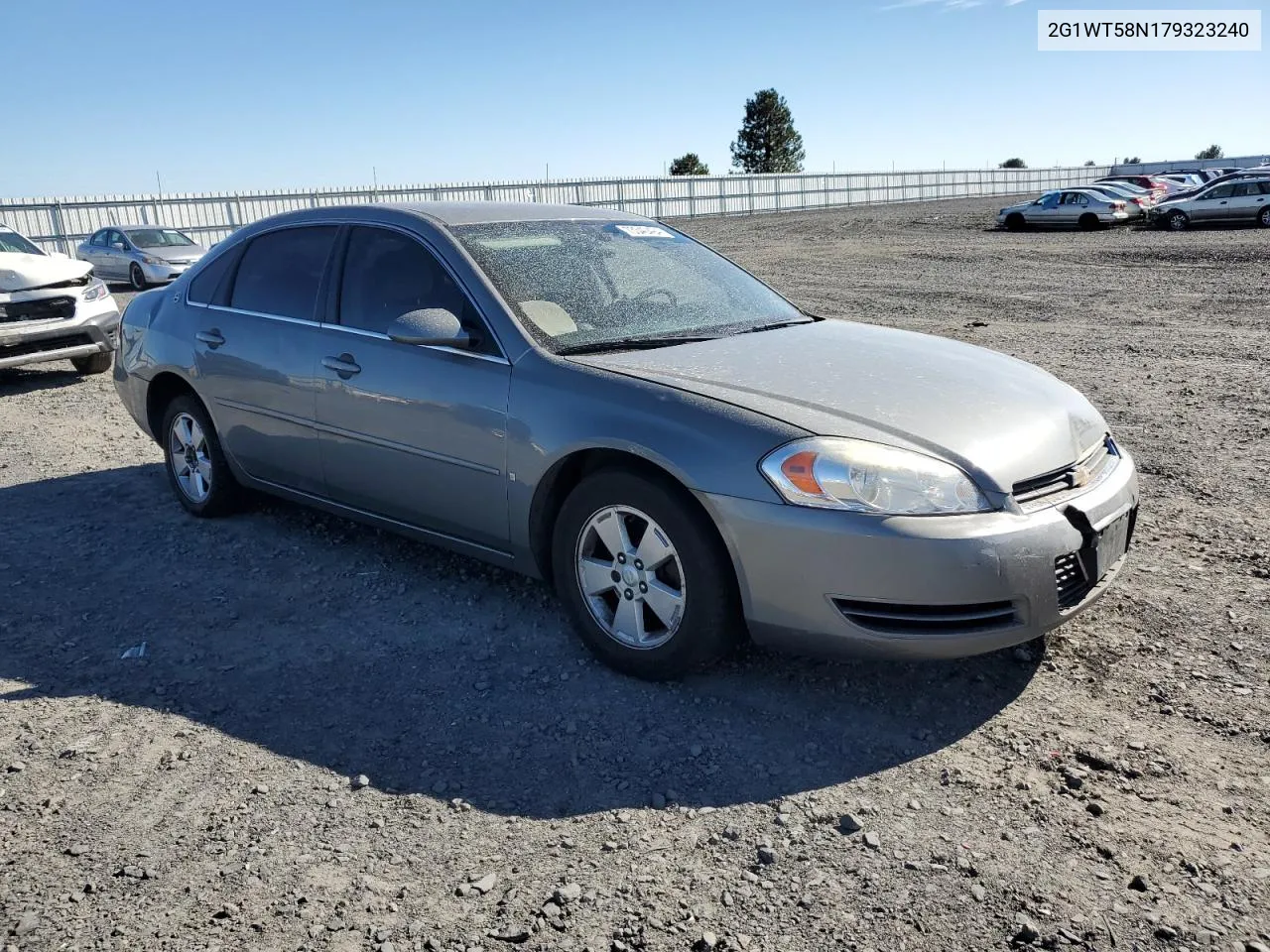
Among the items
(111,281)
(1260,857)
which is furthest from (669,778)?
(111,281)

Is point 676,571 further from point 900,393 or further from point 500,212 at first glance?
point 500,212

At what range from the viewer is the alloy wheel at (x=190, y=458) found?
587 cm

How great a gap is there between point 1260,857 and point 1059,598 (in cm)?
93

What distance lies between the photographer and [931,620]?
10.9ft

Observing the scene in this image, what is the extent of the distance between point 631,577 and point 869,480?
0.94 meters

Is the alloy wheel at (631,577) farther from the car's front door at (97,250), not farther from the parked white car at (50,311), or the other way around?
the car's front door at (97,250)

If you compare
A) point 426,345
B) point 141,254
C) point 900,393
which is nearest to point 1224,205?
point 141,254

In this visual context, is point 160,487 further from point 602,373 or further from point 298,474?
point 602,373

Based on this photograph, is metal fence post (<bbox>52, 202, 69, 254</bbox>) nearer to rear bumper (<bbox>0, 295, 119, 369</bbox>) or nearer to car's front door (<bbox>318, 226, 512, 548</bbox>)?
rear bumper (<bbox>0, 295, 119, 369</bbox>)

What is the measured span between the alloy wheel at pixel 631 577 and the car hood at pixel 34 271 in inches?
342

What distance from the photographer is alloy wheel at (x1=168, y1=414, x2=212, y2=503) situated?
587 centimetres

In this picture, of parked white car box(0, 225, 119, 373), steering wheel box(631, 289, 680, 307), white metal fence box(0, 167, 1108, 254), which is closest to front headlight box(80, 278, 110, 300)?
parked white car box(0, 225, 119, 373)

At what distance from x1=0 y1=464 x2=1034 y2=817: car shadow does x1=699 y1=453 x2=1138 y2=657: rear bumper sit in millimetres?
342

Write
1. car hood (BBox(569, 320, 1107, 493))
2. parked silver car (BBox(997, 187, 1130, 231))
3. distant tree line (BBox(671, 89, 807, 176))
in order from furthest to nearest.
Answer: distant tree line (BBox(671, 89, 807, 176)) < parked silver car (BBox(997, 187, 1130, 231)) < car hood (BBox(569, 320, 1107, 493))
